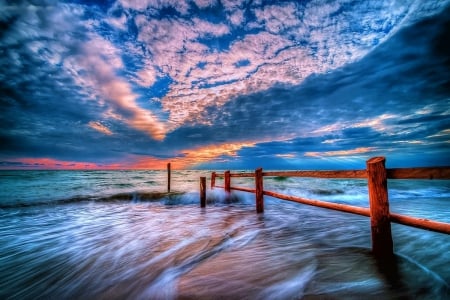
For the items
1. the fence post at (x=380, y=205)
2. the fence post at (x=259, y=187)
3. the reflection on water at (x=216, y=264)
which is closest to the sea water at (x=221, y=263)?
the reflection on water at (x=216, y=264)

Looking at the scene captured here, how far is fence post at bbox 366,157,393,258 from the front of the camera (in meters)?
2.62

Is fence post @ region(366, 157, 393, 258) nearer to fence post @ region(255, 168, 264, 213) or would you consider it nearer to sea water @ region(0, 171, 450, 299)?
sea water @ region(0, 171, 450, 299)

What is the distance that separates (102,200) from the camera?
40.1ft

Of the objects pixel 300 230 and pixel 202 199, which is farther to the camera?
pixel 202 199

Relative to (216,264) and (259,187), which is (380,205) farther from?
(259,187)

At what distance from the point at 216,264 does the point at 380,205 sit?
233 centimetres

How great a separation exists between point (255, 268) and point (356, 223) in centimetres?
425

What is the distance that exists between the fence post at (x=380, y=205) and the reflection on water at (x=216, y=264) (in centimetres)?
27

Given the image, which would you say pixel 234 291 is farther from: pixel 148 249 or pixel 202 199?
pixel 202 199

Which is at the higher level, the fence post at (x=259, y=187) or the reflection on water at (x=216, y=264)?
the fence post at (x=259, y=187)

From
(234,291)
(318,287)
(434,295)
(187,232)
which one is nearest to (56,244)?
(187,232)

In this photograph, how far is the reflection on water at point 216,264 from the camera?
2.20 m

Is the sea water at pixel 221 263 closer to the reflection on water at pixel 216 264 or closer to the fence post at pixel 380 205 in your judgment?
the reflection on water at pixel 216 264

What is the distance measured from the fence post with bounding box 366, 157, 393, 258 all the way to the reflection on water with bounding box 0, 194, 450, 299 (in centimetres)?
27
